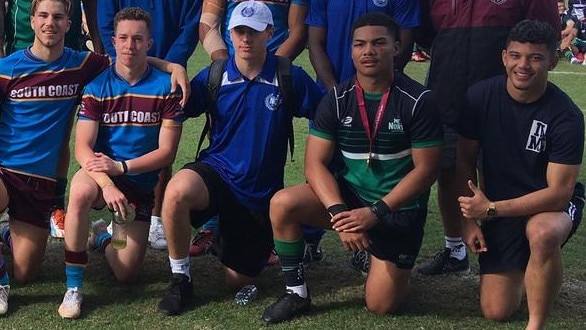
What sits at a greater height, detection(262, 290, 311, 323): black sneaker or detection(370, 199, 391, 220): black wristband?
detection(370, 199, 391, 220): black wristband

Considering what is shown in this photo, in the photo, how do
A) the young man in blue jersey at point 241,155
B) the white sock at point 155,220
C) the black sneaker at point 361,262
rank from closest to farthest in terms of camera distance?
the young man in blue jersey at point 241,155
the black sneaker at point 361,262
the white sock at point 155,220

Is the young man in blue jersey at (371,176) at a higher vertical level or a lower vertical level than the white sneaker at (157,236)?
higher

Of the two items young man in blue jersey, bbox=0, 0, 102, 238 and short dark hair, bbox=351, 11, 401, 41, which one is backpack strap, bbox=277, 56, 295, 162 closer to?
short dark hair, bbox=351, 11, 401, 41

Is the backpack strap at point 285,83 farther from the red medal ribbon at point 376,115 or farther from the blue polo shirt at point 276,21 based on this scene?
the blue polo shirt at point 276,21

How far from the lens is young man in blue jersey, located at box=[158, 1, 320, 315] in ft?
15.3

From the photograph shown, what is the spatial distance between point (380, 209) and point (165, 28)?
2.16 m

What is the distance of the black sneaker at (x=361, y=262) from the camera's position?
5.28 meters

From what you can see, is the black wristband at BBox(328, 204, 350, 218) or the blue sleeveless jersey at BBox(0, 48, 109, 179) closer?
the black wristband at BBox(328, 204, 350, 218)

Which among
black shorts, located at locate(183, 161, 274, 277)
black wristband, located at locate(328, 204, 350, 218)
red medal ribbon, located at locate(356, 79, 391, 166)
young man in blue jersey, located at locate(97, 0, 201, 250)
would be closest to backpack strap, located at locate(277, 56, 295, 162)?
red medal ribbon, located at locate(356, 79, 391, 166)

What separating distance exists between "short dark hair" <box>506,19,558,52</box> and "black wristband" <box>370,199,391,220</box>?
1114 mm

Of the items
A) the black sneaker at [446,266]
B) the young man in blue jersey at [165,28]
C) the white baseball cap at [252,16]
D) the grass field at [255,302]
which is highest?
the white baseball cap at [252,16]

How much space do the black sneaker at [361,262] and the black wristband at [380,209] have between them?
974 mm

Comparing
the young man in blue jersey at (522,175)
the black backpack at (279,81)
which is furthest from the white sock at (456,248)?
the black backpack at (279,81)

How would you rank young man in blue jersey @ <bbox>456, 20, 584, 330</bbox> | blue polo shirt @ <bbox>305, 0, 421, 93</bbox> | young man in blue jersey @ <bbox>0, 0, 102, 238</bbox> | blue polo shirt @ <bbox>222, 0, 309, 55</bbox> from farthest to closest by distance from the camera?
young man in blue jersey @ <bbox>0, 0, 102, 238</bbox> < blue polo shirt @ <bbox>222, 0, 309, 55</bbox> < blue polo shirt @ <bbox>305, 0, 421, 93</bbox> < young man in blue jersey @ <bbox>456, 20, 584, 330</bbox>
